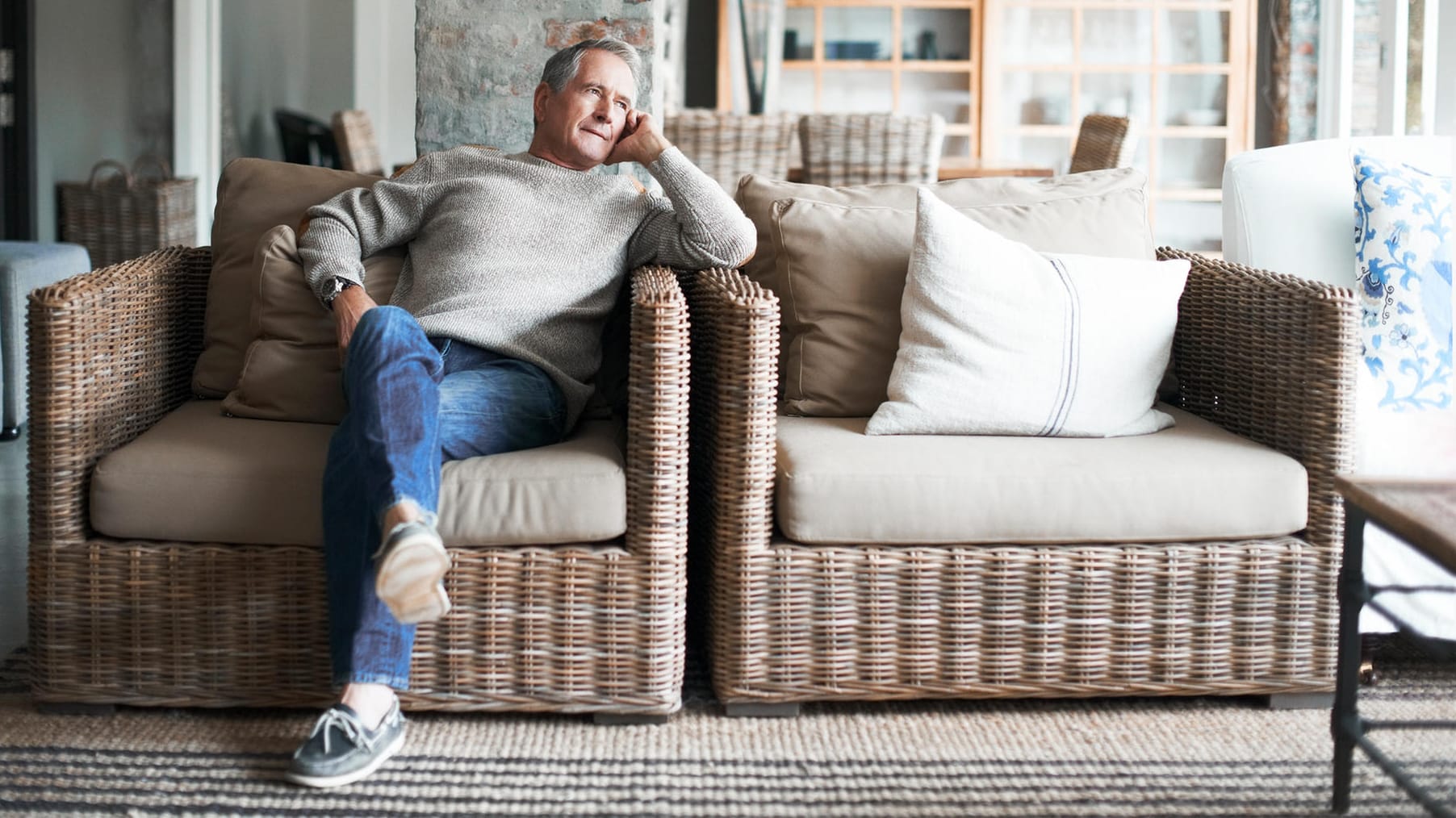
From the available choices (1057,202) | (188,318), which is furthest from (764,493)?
(188,318)

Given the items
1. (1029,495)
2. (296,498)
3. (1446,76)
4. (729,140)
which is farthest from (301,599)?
(1446,76)

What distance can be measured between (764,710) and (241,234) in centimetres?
119

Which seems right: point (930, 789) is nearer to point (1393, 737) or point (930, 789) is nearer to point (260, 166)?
point (1393, 737)

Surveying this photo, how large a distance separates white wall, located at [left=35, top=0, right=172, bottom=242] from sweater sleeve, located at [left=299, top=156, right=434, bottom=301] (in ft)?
12.8

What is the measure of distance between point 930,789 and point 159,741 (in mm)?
1048

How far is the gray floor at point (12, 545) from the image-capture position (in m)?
2.44

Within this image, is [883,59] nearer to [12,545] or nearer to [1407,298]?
[1407,298]

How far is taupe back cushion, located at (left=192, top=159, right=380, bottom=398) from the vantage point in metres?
2.40

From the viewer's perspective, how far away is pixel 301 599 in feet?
6.62

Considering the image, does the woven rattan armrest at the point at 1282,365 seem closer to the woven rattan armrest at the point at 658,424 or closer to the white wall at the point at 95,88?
the woven rattan armrest at the point at 658,424

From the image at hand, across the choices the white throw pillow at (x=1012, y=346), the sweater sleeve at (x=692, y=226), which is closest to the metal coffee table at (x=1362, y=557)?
the white throw pillow at (x=1012, y=346)

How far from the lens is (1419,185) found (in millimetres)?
2525

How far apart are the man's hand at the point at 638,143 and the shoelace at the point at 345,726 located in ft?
3.34

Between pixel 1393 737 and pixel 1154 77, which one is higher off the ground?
pixel 1154 77
